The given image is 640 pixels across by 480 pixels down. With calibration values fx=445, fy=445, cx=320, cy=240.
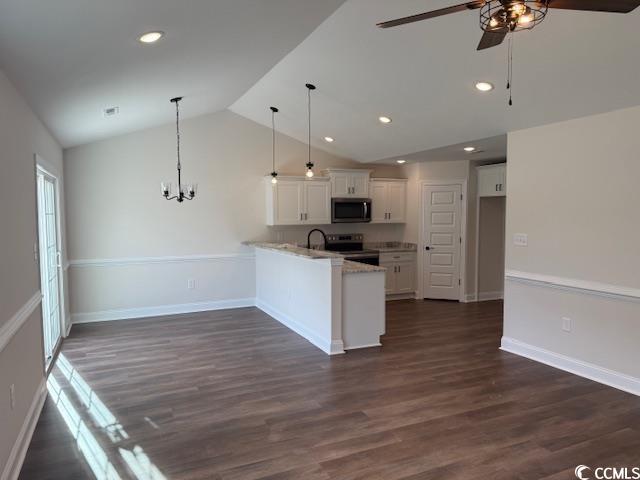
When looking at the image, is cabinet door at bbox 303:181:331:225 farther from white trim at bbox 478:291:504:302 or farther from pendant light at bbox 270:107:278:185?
white trim at bbox 478:291:504:302

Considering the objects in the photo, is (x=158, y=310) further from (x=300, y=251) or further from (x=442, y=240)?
(x=442, y=240)

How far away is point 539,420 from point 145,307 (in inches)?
213

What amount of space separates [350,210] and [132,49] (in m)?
5.07

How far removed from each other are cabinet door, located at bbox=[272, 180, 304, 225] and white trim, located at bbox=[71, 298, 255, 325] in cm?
Result: 146

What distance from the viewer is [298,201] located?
7223mm

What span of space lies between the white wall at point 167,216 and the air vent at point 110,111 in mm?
1806

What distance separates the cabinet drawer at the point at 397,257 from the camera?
25.3ft

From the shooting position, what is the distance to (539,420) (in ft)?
10.8

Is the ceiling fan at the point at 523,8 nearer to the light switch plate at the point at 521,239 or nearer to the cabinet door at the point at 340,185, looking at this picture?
the light switch plate at the point at 521,239

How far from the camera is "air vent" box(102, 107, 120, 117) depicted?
4.42 m

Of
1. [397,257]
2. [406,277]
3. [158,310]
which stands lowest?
Answer: [158,310]

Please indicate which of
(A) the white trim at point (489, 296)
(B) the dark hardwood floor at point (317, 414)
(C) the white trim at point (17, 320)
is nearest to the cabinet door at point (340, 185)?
(A) the white trim at point (489, 296)

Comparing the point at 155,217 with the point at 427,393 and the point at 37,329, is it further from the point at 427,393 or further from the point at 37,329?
the point at 427,393

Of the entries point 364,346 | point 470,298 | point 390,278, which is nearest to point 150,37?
point 364,346
